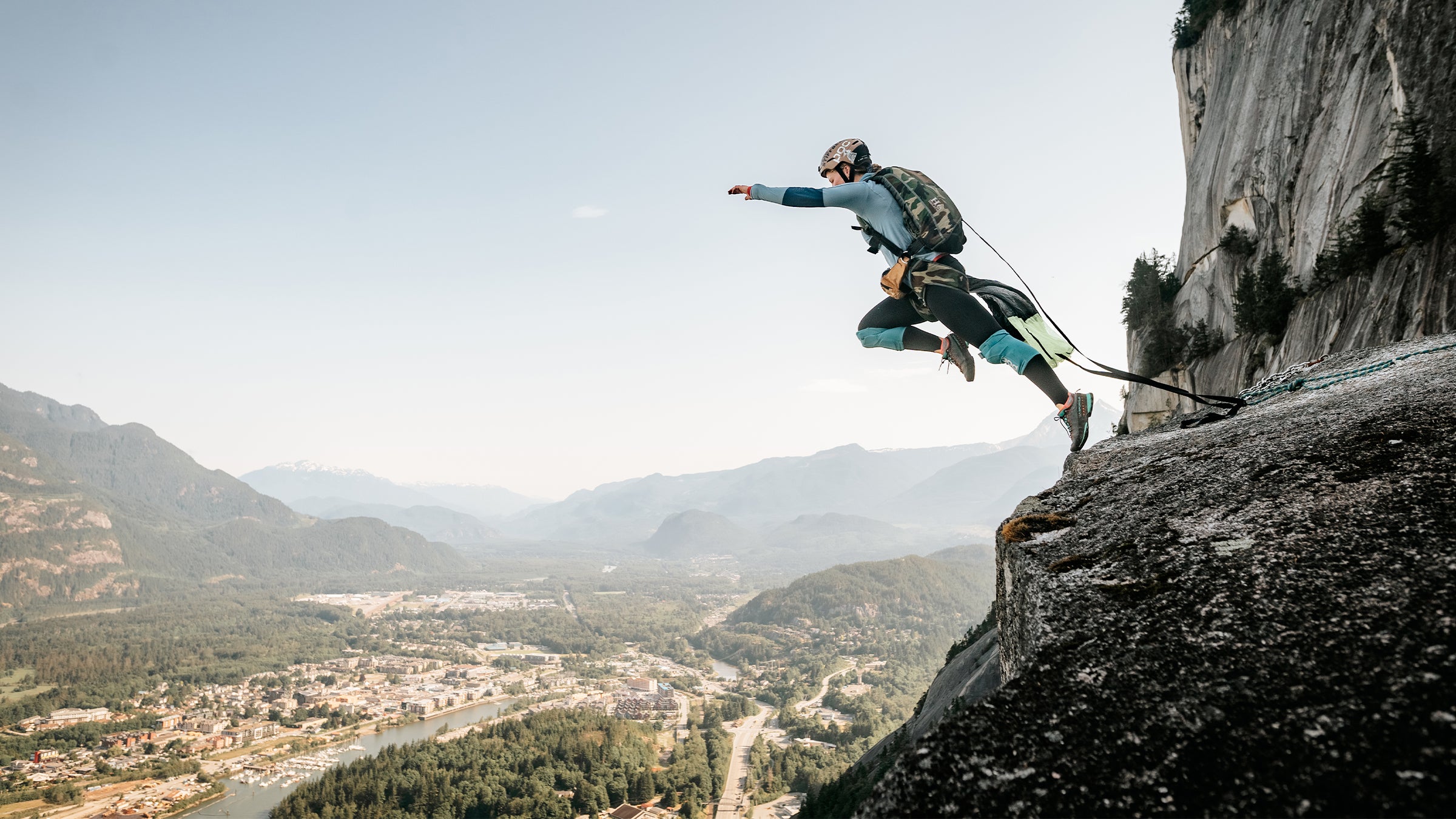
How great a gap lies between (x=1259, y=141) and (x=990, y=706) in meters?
20.1

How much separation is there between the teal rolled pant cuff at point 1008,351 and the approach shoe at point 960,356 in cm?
84

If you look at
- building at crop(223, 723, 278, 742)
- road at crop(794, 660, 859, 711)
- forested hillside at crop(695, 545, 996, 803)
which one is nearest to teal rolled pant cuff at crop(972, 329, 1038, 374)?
forested hillside at crop(695, 545, 996, 803)

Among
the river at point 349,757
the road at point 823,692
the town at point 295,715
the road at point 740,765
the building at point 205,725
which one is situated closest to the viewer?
the road at point 740,765

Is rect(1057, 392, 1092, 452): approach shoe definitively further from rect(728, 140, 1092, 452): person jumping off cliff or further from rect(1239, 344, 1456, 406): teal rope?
rect(1239, 344, 1456, 406): teal rope

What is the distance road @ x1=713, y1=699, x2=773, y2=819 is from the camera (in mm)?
57928

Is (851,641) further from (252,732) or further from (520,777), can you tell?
(252,732)

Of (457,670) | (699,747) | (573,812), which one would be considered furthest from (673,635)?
(573,812)

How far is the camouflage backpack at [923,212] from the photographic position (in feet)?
20.3

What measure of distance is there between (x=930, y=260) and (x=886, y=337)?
1087 millimetres

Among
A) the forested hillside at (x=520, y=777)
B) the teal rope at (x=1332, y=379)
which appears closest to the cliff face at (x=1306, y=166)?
the teal rope at (x=1332, y=379)

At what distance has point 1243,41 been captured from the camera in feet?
60.8

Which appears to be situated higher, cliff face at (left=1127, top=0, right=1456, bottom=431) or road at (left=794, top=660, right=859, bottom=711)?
cliff face at (left=1127, top=0, right=1456, bottom=431)

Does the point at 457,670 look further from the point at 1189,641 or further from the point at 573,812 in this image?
the point at 1189,641

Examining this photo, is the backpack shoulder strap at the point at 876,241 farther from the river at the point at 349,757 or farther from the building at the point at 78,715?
the building at the point at 78,715
